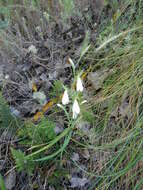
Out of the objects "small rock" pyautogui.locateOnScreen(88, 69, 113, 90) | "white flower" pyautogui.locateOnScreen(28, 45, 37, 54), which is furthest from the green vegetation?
"white flower" pyautogui.locateOnScreen(28, 45, 37, 54)

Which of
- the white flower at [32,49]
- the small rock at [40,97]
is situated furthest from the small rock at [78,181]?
the white flower at [32,49]

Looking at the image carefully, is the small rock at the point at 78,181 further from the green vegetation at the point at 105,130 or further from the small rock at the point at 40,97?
the small rock at the point at 40,97

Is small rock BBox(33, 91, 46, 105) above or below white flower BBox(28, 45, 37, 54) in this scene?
below

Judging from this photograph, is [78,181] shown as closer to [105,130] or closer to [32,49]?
[105,130]

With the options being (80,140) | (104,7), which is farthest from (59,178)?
(104,7)

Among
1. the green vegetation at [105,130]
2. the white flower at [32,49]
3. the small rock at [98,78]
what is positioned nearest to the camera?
the green vegetation at [105,130]

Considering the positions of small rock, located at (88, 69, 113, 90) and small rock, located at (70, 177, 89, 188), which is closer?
small rock, located at (70, 177, 89, 188)

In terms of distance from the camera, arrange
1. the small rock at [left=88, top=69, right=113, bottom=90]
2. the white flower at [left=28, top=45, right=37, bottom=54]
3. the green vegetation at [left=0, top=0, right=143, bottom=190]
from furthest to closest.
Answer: the white flower at [left=28, top=45, right=37, bottom=54] → the small rock at [left=88, top=69, right=113, bottom=90] → the green vegetation at [left=0, top=0, right=143, bottom=190]

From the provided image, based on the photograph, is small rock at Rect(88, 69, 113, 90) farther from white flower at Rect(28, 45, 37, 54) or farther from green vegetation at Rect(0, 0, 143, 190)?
white flower at Rect(28, 45, 37, 54)

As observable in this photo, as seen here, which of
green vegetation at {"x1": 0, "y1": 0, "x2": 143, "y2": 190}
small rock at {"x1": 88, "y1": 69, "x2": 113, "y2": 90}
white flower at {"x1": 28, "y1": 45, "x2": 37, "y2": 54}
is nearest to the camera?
green vegetation at {"x1": 0, "y1": 0, "x2": 143, "y2": 190}

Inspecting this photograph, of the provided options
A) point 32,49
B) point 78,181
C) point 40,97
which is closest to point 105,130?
point 78,181

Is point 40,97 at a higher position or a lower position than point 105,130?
higher
